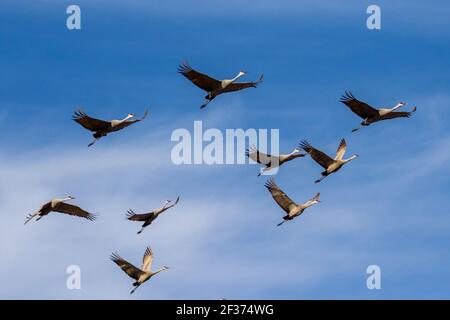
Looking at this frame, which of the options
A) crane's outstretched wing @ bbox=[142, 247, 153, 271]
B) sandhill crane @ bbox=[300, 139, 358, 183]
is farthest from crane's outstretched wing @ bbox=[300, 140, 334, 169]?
crane's outstretched wing @ bbox=[142, 247, 153, 271]

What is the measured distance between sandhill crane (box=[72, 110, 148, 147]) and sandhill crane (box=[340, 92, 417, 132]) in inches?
410

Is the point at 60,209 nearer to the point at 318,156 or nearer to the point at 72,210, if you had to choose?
the point at 72,210

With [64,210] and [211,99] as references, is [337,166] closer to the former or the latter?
[211,99]

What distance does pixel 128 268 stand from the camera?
6969 cm

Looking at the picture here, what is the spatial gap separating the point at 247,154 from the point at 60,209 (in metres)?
10.3

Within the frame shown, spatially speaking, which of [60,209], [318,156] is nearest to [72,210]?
[60,209]

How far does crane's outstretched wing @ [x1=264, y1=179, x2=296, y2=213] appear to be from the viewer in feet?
232

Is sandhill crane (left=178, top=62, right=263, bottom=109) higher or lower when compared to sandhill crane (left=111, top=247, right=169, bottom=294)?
higher

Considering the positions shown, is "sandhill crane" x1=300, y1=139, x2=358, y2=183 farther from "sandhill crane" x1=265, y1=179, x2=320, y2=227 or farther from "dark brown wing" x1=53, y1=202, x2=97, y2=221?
"dark brown wing" x1=53, y1=202, x2=97, y2=221

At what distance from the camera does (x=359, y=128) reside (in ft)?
241

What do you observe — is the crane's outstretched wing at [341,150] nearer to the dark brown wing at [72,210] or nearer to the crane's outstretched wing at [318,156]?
the crane's outstretched wing at [318,156]

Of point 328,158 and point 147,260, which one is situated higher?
point 328,158

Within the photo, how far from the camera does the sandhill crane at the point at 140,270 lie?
69.2 meters

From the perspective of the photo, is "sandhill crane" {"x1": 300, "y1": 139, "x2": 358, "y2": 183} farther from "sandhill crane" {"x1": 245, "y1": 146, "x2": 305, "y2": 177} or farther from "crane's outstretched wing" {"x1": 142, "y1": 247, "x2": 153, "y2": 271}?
"crane's outstretched wing" {"x1": 142, "y1": 247, "x2": 153, "y2": 271}
